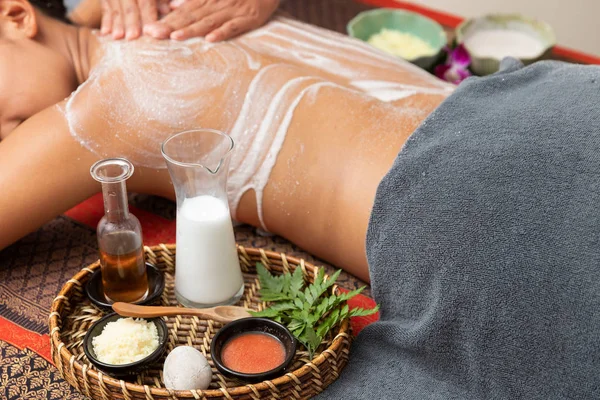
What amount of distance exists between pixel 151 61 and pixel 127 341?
65 centimetres

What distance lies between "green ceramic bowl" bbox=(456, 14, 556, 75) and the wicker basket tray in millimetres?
1137

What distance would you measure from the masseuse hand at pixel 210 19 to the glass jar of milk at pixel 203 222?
16.6 inches

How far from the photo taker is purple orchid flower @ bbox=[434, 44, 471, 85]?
6.98 ft

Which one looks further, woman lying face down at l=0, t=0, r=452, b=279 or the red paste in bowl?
woman lying face down at l=0, t=0, r=452, b=279

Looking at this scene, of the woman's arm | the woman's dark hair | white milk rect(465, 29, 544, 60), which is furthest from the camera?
white milk rect(465, 29, 544, 60)

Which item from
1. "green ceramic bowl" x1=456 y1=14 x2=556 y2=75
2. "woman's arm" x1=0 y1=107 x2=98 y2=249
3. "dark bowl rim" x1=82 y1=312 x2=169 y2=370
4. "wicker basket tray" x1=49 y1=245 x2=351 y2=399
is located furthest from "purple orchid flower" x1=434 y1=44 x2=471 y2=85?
"dark bowl rim" x1=82 y1=312 x2=169 y2=370

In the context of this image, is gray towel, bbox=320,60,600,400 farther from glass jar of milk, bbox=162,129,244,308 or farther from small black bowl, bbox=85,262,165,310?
small black bowl, bbox=85,262,165,310

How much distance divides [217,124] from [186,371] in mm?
593

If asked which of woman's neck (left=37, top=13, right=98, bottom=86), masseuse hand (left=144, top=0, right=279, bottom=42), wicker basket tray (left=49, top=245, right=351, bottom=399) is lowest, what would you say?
wicker basket tray (left=49, top=245, right=351, bottom=399)

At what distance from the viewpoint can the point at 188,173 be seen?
1189 mm

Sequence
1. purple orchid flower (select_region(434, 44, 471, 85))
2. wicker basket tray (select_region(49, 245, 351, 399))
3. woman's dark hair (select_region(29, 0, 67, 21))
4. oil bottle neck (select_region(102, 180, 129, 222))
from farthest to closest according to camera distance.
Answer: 1. purple orchid flower (select_region(434, 44, 471, 85))
2. woman's dark hair (select_region(29, 0, 67, 21))
3. oil bottle neck (select_region(102, 180, 129, 222))
4. wicker basket tray (select_region(49, 245, 351, 399))

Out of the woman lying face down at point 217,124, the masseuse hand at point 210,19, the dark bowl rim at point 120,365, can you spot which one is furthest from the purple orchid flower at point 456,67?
the dark bowl rim at point 120,365

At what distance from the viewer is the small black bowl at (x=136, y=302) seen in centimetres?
127

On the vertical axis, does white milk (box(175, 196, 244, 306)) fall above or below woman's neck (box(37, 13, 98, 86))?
below
